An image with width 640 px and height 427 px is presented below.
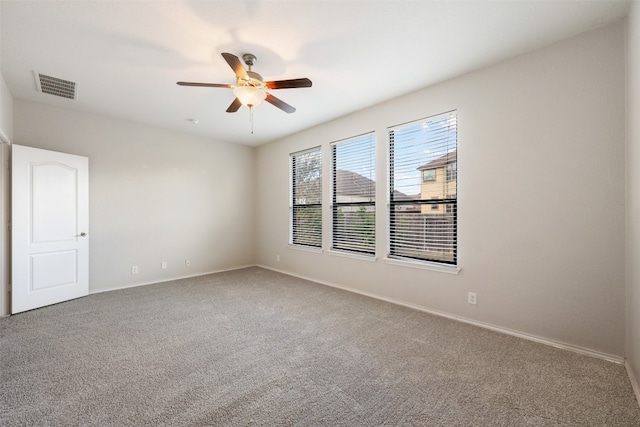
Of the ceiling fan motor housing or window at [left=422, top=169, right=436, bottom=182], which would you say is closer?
the ceiling fan motor housing

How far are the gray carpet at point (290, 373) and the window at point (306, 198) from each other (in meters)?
1.90

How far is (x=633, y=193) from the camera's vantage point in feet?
6.37

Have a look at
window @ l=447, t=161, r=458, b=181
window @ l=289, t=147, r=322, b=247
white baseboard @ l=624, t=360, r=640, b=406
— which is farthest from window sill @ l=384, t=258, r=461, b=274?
window @ l=289, t=147, r=322, b=247

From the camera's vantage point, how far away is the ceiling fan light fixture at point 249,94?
8.30 feet

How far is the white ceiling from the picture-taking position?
203 centimetres

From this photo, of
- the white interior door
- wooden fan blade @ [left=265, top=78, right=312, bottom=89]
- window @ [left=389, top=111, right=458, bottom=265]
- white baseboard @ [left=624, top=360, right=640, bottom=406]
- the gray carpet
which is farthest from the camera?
the white interior door

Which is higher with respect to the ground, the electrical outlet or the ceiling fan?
the ceiling fan

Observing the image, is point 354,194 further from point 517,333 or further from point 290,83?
point 517,333

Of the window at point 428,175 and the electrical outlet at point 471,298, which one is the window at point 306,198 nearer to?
the window at point 428,175

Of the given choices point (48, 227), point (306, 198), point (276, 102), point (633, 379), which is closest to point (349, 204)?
point (306, 198)

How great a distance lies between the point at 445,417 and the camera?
1.60m

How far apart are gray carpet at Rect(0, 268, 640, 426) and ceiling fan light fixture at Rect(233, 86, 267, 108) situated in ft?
7.75

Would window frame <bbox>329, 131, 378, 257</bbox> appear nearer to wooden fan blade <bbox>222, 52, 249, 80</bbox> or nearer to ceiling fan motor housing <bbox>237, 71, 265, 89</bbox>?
ceiling fan motor housing <bbox>237, 71, 265, 89</bbox>

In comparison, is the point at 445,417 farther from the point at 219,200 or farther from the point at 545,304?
the point at 219,200
